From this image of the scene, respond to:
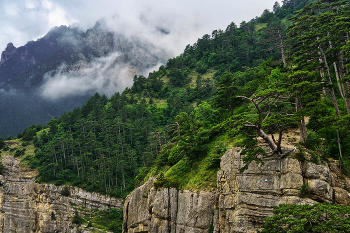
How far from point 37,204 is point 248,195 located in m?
73.2

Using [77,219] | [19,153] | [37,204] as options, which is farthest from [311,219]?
[19,153]

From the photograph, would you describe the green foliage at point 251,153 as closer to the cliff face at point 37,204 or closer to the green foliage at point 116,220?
the green foliage at point 116,220

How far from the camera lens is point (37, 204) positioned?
7444 cm

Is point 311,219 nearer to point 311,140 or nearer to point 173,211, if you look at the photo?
point 311,140

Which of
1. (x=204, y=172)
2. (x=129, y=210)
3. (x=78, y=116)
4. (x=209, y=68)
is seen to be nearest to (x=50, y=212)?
(x=78, y=116)

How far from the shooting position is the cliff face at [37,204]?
71.4m

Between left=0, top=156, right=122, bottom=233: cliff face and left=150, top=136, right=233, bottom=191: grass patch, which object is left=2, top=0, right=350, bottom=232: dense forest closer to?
left=150, top=136, right=233, bottom=191: grass patch

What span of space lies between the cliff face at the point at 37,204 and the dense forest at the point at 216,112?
3245 mm

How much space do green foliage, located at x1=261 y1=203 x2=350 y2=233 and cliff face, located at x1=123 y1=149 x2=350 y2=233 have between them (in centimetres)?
372

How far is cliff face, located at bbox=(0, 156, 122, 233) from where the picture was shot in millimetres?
71375

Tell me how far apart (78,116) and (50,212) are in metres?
37.2

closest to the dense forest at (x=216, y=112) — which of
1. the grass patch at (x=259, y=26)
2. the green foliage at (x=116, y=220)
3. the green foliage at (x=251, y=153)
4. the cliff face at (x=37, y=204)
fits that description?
the green foliage at (x=251, y=153)

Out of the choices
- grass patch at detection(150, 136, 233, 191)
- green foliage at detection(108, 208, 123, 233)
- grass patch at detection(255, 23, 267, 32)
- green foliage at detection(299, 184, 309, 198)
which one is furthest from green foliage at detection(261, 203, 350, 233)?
grass patch at detection(255, 23, 267, 32)

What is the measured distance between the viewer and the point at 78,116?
318 ft
